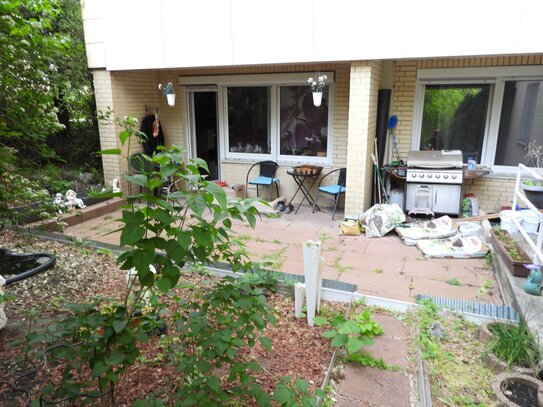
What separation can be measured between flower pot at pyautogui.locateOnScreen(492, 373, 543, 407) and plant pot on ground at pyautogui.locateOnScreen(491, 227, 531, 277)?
4.65ft

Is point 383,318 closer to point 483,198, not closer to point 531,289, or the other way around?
point 531,289


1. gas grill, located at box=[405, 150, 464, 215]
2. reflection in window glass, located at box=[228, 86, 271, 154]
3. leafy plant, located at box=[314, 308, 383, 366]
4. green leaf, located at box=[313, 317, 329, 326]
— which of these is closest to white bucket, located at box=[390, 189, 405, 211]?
gas grill, located at box=[405, 150, 464, 215]

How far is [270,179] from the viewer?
6.71 metres

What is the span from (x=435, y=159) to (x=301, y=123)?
2.37m

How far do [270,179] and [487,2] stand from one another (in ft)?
12.5

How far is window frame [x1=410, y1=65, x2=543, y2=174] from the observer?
217 inches

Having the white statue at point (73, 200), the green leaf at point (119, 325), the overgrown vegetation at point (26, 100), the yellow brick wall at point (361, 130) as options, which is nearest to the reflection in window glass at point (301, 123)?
the yellow brick wall at point (361, 130)

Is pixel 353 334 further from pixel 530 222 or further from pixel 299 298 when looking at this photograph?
pixel 530 222

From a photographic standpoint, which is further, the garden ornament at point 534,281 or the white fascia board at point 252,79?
the white fascia board at point 252,79

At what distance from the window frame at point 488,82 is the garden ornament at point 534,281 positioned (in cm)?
317

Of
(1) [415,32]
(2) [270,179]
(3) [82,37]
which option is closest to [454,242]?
(1) [415,32]

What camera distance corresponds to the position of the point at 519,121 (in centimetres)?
574

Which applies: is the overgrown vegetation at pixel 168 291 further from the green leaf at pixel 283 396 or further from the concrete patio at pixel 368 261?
the concrete patio at pixel 368 261

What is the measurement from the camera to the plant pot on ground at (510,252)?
354cm
